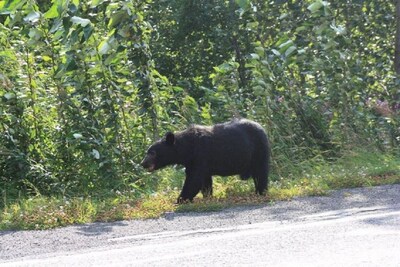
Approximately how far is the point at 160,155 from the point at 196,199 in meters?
0.99

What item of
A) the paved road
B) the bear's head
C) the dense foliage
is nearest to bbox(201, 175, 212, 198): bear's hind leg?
the bear's head

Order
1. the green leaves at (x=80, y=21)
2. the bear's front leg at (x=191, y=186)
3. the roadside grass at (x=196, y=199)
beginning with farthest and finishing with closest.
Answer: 1. the green leaves at (x=80, y=21)
2. the bear's front leg at (x=191, y=186)
3. the roadside grass at (x=196, y=199)

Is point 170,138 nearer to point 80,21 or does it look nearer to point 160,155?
point 160,155

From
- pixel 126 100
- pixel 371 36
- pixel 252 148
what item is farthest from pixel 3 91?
pixel 371 36

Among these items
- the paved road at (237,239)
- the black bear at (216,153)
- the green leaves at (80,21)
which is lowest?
the paved road at (237,239)

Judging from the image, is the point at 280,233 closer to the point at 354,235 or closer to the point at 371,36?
the point at 354,235

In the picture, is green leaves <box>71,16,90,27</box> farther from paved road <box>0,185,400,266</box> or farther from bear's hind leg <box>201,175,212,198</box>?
paved road <box>0,185,400,266</box>

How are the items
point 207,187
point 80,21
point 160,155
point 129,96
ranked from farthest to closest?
point 129,96
point 160,155
point 207,187
point 80,21

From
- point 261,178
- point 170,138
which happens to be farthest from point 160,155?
point 261,178

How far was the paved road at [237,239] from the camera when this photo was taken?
5.91 meters

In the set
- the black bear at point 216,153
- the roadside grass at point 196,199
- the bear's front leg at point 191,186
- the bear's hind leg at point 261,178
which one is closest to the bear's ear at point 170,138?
the black bear at point 216,153

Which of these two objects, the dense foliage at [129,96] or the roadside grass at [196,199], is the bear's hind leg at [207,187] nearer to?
the roadside grass at [196,199]

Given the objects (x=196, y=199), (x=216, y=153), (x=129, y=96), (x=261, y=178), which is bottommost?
(x=196, y=199)

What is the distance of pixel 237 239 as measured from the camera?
22.1 ft
